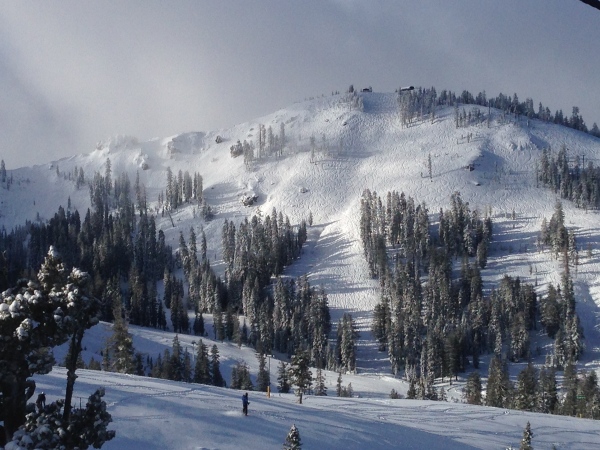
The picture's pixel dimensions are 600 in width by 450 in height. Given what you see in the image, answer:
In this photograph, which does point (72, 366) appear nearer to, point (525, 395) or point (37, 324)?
point (37, 324)

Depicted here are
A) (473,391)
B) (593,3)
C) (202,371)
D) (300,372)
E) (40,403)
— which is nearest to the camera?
(593,3)

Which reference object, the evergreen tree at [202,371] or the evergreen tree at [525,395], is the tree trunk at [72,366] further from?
the evergreen tree at [525,395]

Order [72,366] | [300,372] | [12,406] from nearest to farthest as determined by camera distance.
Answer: [12,406] → [72,366] → [300,372]

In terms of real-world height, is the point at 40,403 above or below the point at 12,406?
below

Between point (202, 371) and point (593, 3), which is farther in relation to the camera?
point (202, 371)

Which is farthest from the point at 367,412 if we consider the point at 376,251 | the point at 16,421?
the point at 376,251

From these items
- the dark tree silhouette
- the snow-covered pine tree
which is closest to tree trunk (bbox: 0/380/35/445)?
the snow-covered pine tree

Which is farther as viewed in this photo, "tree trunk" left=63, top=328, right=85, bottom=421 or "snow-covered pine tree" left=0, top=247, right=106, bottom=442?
"tree trunk" left=63, top=328, right=85, bottom=421

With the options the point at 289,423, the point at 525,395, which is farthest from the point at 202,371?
the point at 289,423

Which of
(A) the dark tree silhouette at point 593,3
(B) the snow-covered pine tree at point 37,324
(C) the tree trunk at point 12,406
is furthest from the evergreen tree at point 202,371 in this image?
(A) the dark tree silhouette at point 593,3

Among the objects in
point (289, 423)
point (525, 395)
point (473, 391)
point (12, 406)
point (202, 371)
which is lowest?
point (473, 391)

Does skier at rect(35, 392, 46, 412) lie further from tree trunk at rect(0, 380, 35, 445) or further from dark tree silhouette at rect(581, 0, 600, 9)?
dark tree silhouette at rect(581, 0, 600, 9)

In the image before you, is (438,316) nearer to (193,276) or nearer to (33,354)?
(193,276)

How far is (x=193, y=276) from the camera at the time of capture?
188 meters
